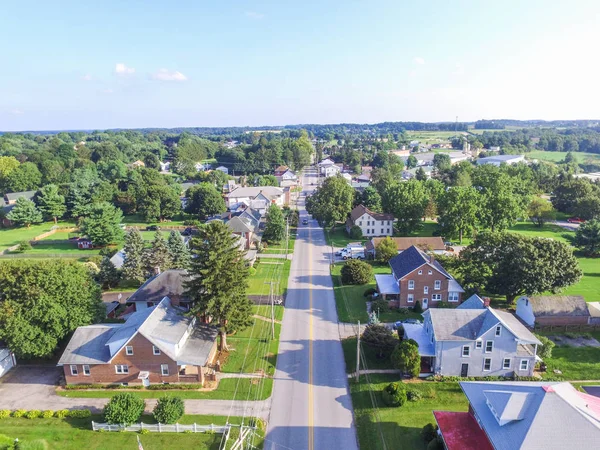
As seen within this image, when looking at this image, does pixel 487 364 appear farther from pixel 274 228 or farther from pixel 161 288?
pixel 274 228

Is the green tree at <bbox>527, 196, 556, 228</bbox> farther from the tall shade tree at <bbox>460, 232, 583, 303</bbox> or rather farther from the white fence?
the white fence

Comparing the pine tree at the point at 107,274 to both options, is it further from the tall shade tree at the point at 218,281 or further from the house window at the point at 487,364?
the house window at the point at 487,364

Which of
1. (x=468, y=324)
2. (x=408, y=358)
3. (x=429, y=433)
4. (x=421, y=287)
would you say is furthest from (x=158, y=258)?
(x=429, y=433)

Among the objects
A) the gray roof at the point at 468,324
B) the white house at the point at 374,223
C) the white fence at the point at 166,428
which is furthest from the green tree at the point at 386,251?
the white fence at the point at 166,428

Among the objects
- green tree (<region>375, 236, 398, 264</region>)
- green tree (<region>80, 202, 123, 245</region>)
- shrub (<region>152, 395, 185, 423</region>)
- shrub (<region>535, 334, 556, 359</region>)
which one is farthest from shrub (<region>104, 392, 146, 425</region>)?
green tree (<region>80, 202, 123, 245</region>)

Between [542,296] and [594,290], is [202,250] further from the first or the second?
[594,290]

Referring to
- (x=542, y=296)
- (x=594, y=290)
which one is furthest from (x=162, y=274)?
(x=594, y=290)

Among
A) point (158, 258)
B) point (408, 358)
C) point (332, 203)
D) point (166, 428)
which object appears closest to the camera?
point (166, 428)
